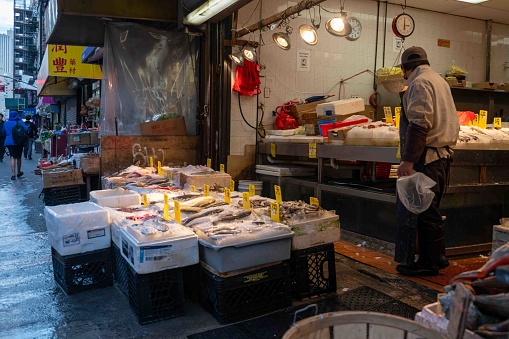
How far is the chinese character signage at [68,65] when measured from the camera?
14.0 metres

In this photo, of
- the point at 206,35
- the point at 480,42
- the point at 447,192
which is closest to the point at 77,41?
the point at 206,35

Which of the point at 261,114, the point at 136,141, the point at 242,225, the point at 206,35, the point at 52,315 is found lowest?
the point at 52,315

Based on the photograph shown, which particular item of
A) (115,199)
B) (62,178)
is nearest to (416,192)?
(115,199)

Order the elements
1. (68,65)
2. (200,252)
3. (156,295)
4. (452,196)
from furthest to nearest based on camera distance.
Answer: (68,65), (452,196), (200,252), (156,295)

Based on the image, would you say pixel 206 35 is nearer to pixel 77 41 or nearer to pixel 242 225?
pixel 77 41

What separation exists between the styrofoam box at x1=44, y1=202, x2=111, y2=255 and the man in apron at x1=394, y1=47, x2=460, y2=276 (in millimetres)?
3025

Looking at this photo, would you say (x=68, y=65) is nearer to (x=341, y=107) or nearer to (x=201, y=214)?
(x=341, y=107)

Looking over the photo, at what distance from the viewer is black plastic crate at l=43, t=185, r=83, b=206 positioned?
7938 millimetres

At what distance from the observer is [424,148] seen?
172 inches

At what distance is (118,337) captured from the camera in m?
3.25

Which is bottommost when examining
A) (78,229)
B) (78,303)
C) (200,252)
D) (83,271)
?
(78,303)

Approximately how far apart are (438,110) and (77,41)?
24.3 ft

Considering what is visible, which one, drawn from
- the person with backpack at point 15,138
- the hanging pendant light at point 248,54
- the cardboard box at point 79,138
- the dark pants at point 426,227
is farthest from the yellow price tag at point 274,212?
the person with backpack at point 15,138

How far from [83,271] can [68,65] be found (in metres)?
11.8
